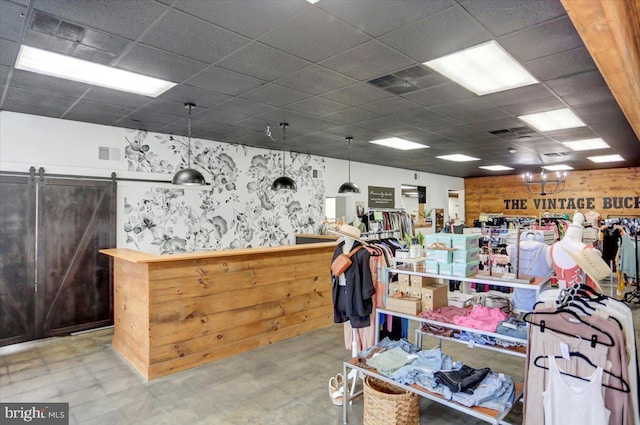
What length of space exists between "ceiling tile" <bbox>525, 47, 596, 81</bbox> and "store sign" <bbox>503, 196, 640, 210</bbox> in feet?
29.1

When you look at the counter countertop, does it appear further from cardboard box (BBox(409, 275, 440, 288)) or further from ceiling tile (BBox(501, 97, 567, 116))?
ceiling tile (BBox(501, 97, 567, 116))

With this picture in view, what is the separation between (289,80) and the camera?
362 centimetres

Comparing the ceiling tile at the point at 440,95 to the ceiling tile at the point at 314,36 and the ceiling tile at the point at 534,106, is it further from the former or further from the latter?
the ceiling tile at the point at 314,36

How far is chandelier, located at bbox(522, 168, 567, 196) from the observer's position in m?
10.8

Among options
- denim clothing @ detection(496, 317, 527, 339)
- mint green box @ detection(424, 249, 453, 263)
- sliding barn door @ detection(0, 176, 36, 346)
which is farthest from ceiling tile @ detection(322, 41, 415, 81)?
sliding barn door @ detection(0, 176, 36, 346)

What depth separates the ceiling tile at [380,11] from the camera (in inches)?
90.5

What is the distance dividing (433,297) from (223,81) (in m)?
2.88

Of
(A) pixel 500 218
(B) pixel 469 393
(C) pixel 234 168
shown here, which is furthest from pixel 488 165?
(B) pixel 469 393

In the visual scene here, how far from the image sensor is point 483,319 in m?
2.65

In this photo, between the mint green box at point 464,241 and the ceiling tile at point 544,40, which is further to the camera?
the mint green box at point 464,241

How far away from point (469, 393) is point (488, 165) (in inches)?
338

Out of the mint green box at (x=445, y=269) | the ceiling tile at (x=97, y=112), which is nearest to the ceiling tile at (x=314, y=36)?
the mint green box at (x=445, y=269)

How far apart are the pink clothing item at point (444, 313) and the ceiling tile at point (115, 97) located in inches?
149

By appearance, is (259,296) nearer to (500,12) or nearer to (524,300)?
(524,300)
